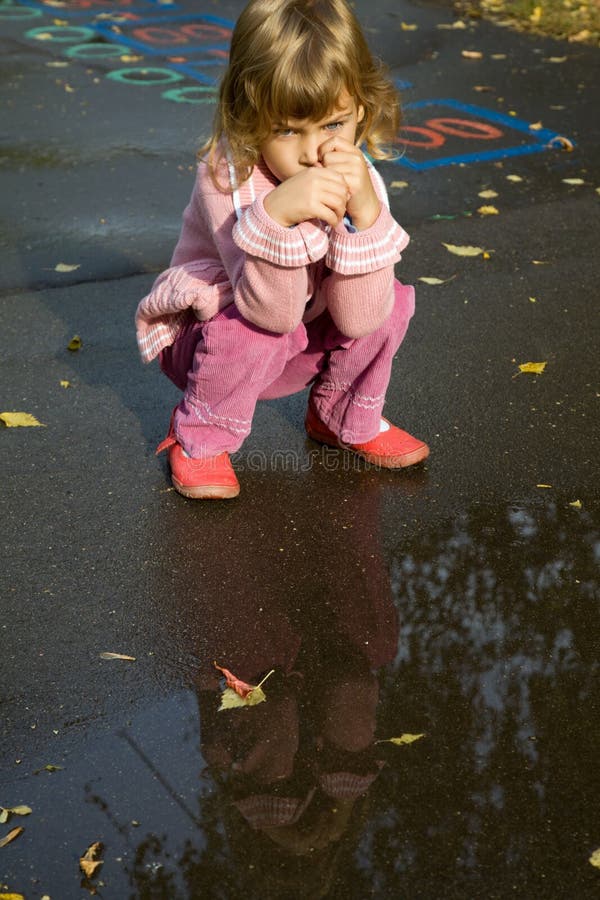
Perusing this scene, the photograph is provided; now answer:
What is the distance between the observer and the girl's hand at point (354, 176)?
9.42 ft

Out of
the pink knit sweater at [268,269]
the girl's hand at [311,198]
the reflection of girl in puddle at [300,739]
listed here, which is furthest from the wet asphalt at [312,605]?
the girl's hand at [311,198]

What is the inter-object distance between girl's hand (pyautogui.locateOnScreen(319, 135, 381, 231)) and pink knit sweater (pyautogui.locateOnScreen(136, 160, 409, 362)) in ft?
0.13

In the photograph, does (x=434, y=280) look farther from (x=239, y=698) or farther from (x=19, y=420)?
(x=239, y=698)

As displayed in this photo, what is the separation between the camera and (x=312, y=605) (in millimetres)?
2902

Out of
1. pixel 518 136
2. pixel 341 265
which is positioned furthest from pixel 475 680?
pixel 518 136

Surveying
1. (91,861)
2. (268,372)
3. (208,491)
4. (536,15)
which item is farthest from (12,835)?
(536,15)

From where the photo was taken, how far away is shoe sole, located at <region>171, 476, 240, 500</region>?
11.0 ft

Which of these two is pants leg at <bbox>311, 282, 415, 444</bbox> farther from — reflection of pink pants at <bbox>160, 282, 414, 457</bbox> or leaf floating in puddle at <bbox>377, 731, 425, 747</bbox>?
leaf floating in puddle at <bbox>377, 731, 425, 747</bbox>

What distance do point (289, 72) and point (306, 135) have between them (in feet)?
0.58

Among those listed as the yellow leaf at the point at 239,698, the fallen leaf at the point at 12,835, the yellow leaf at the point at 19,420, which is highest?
the fallen leaf at the point at 12,835

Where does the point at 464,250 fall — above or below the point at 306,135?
below

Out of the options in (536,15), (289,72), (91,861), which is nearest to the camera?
(91,861)

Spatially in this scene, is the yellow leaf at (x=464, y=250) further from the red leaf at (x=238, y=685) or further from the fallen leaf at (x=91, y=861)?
the fallen leaf at (x=91, y=861)

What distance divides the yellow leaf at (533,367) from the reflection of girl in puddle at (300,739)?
1487 millimetres
